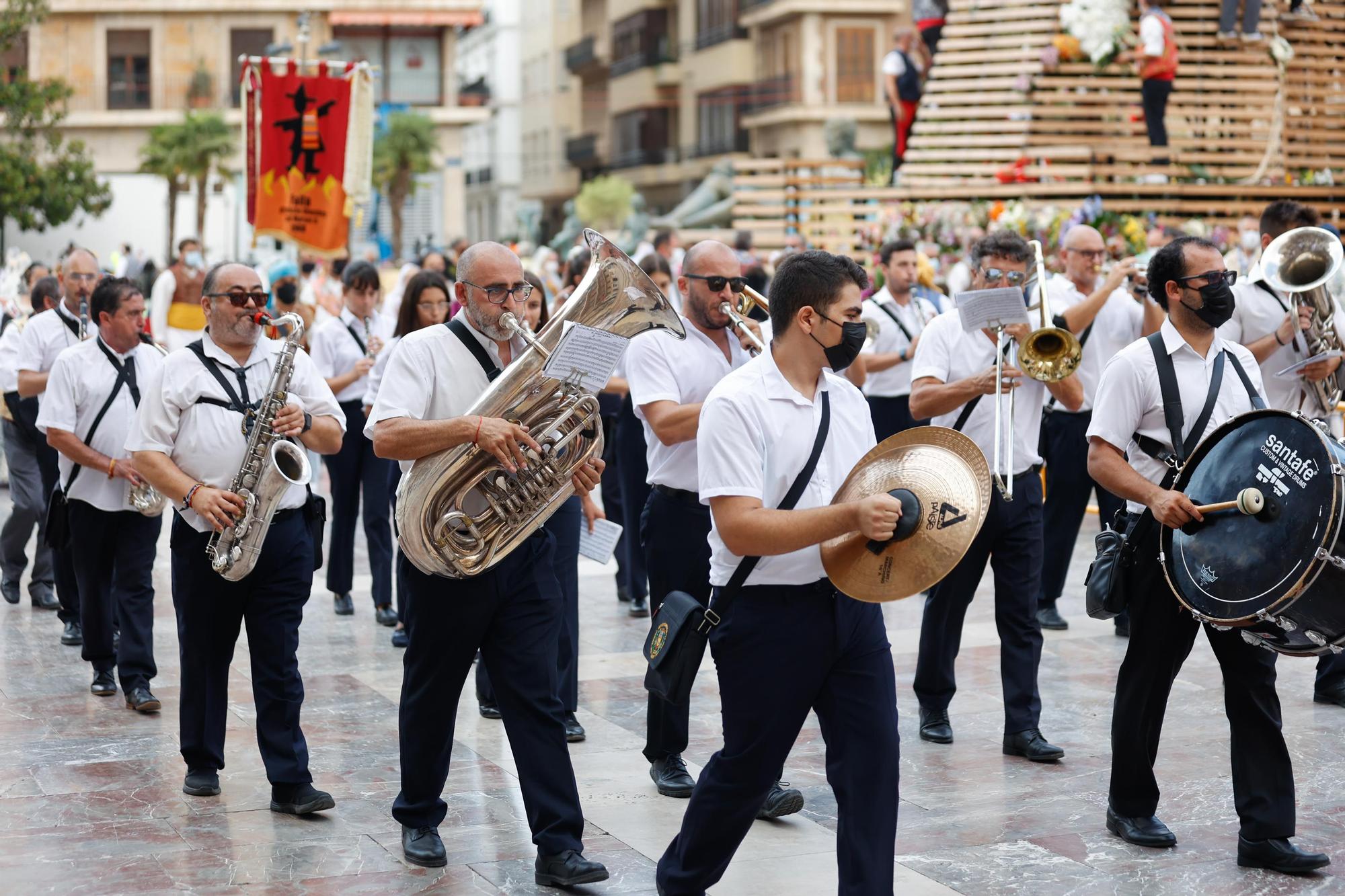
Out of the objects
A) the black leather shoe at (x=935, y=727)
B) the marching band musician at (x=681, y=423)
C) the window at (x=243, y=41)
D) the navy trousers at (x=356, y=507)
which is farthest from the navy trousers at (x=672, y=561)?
the window at (x=243, y=41)

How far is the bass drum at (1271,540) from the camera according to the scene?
5074 millimetres

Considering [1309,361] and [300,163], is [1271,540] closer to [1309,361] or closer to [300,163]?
[1309,361]

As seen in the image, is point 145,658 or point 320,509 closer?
point 320,509

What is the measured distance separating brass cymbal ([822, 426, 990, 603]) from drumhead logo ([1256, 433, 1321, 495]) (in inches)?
51.9

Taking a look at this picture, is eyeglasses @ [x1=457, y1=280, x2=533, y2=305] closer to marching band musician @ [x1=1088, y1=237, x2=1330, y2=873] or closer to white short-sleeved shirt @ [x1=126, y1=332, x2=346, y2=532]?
white short-sleeved shirt @ [x1=126, y1=332, x2=346, y2=532]

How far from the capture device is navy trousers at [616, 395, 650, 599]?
9.91 m

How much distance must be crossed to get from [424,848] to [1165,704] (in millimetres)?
2468

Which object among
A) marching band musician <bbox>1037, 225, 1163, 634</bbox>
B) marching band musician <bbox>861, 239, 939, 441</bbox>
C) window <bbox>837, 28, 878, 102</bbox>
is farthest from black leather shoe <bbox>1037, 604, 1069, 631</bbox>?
window <bbox>837, 28, 878, 102</bbox>

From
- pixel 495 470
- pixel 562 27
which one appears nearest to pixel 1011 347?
pixel 495 470

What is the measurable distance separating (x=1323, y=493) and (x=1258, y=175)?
55.4 ft

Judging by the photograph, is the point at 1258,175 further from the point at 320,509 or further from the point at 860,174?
the point at 320,509

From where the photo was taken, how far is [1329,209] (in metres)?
20.1

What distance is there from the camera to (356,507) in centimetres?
1035

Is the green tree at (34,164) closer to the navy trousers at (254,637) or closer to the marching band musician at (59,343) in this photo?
the marching band musician at (59,343)
